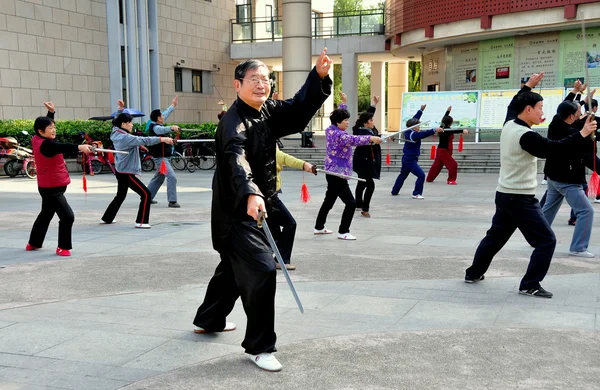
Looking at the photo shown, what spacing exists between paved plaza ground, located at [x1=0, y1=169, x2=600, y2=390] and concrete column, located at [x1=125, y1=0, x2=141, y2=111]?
17.0 m

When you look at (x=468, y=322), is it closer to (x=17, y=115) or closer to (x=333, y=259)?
(x=333, y=259)

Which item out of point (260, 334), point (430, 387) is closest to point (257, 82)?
point (260, 334)

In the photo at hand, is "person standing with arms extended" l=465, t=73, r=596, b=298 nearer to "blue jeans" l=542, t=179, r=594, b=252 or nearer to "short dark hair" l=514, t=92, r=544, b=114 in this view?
"short dark hair" l=514, t=92, r=544, b=114

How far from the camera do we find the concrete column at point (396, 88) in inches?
1474

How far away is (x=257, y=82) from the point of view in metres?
4.11

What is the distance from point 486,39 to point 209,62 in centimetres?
1312

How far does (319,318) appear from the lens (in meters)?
5.01

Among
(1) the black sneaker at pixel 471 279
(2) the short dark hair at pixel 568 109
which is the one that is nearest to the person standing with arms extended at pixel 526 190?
(1) the black sneaker at pixel 471 279

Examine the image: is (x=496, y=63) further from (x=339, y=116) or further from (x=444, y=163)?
(x=339, y=116)

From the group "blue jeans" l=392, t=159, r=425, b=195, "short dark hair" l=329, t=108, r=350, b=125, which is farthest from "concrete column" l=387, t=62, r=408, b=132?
"short dark hair" l=329, t=108, r=350, b=125

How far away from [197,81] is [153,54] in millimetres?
3928

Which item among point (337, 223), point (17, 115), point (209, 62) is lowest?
point (337, 223)

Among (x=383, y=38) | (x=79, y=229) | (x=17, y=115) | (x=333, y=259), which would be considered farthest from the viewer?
(x=383, y=38)

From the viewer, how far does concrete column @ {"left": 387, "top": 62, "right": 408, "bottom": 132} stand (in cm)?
3744
